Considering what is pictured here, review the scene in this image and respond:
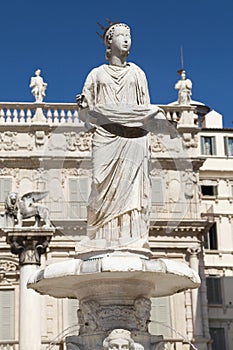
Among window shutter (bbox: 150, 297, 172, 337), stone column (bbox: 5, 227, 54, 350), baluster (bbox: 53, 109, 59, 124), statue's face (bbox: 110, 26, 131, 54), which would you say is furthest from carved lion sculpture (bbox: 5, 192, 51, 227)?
statue's face (bbox: 110, 26, 131, 54)

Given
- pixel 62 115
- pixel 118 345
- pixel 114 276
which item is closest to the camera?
pixel 118 345

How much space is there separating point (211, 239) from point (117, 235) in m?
30.5

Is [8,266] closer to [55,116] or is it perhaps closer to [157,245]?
[157,245]

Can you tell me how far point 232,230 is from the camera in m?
40.9

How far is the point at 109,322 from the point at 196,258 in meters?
25.6

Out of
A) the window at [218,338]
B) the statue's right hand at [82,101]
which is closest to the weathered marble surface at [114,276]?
the statue's right hand at [82,101]

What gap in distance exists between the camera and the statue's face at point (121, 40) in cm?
1148

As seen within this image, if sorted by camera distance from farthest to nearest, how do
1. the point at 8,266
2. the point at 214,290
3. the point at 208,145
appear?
1. the point at 208,145
2. the point at 214,290
3. the point at 8,266

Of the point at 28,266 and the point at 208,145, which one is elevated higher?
the point at 208,145

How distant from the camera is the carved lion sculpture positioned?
2597cm

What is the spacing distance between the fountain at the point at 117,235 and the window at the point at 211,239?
29.1 metres

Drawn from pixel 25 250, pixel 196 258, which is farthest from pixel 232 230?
pixel 25 250

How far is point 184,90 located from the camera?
39.0 metres

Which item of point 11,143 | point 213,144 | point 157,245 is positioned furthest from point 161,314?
point 213,144
